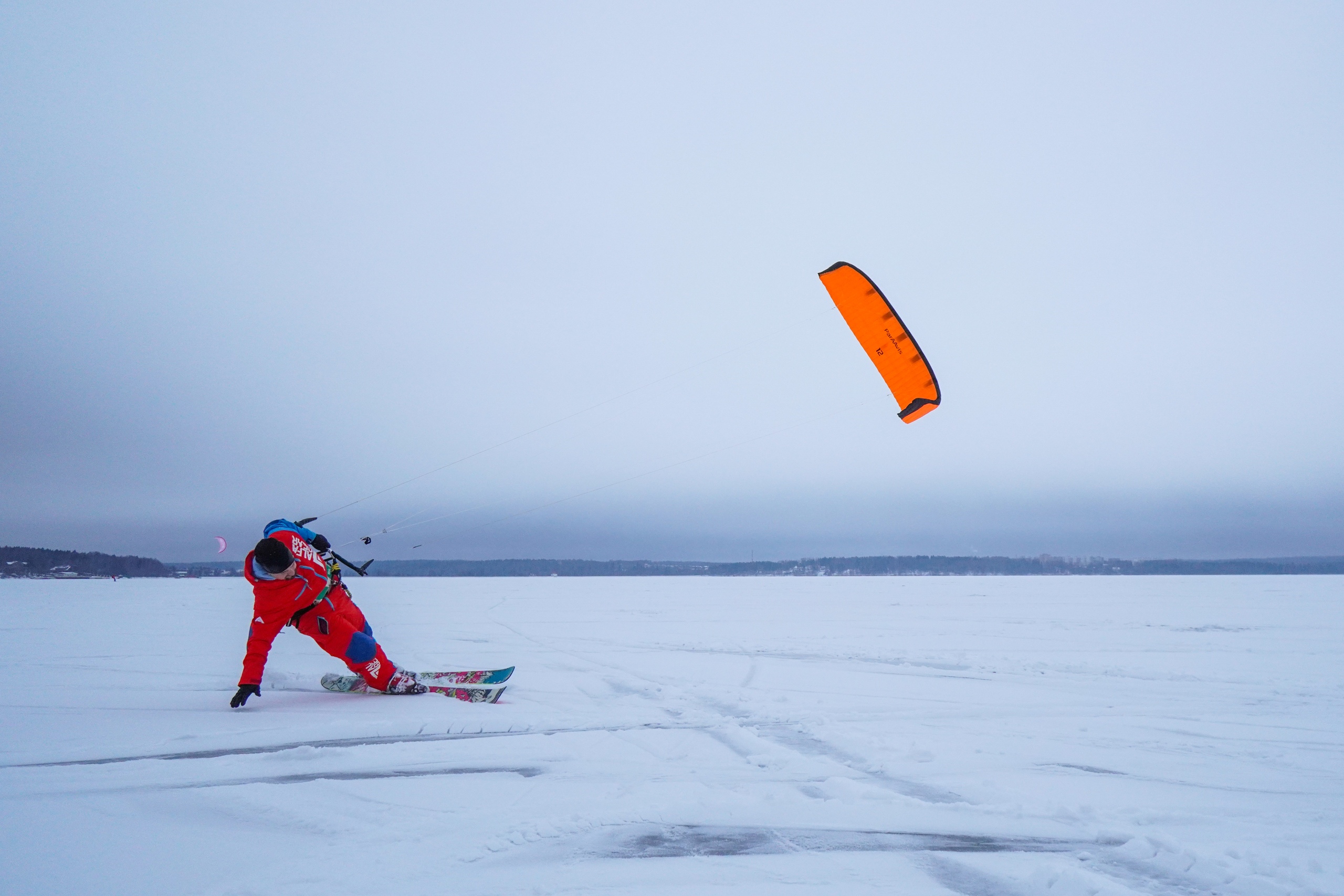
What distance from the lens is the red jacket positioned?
4.62m

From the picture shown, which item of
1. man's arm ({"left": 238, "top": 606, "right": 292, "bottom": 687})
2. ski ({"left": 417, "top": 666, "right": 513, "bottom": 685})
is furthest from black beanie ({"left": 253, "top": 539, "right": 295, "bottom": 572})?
ski ({"left": 417, "top": 666, "right": 513, "bottom": 685})

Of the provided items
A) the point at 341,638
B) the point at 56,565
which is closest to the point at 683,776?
the point at 341,638

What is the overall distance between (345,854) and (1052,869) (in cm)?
269

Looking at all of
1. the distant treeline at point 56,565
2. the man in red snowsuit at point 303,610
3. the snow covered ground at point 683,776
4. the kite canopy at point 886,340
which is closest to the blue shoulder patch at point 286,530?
the man in red snowsuit at point 303,610

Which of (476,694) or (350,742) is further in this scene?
(476,694)

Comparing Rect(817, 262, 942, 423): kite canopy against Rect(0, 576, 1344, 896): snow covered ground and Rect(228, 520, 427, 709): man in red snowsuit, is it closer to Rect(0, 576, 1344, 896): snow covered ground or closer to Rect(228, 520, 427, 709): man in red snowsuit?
Rect(0, 576, 1344, 896): snow covered ground

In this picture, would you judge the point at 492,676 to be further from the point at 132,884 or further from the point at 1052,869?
the point at 1052,869

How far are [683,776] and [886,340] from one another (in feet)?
16.5

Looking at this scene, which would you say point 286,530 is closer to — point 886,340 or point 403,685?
point 403,685

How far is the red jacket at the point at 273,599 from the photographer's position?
4621 mm

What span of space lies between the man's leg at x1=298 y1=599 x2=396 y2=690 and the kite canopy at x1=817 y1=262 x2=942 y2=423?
17.5 ft

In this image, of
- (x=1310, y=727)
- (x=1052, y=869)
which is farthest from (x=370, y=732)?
(x=1310, y=727)

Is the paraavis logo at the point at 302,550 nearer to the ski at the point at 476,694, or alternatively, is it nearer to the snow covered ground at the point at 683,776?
the snow covered ground at the point at 683,776

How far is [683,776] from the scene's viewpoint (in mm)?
3475
